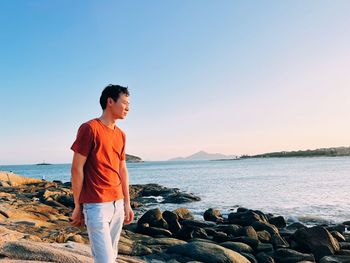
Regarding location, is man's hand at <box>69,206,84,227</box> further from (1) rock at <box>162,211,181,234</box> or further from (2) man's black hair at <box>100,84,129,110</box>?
(1) rock at <box>162,211,181,234</box>

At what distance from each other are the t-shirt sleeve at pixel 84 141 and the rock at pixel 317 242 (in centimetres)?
923

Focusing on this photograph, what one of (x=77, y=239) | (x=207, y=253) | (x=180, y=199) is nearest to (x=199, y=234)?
(x=207, y=253)

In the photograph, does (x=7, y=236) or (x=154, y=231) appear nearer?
(x=7, y=236)

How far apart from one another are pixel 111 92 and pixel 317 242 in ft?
30.7

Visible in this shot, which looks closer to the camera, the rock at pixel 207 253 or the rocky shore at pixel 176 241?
the rocky shore at pixel 176 241

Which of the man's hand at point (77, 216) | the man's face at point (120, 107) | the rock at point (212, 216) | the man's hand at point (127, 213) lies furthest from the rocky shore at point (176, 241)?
the man's face at point (120, 107)

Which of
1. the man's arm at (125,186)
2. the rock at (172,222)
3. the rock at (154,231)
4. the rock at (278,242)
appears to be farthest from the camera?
the rock at (172,222)

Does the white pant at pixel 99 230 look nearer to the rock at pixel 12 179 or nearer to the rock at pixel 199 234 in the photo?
the rock at pixel 199 234

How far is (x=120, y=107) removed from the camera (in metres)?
4.43

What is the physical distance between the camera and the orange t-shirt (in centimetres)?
410

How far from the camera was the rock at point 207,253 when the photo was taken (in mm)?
8828

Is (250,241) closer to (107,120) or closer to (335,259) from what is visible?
(335,259)

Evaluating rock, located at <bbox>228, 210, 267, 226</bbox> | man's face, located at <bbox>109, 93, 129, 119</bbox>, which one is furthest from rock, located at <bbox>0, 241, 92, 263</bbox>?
rock, located at <bbox>228, 210, 267, 226</bbox>

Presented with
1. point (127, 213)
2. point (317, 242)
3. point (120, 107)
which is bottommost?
point (317, 242)
